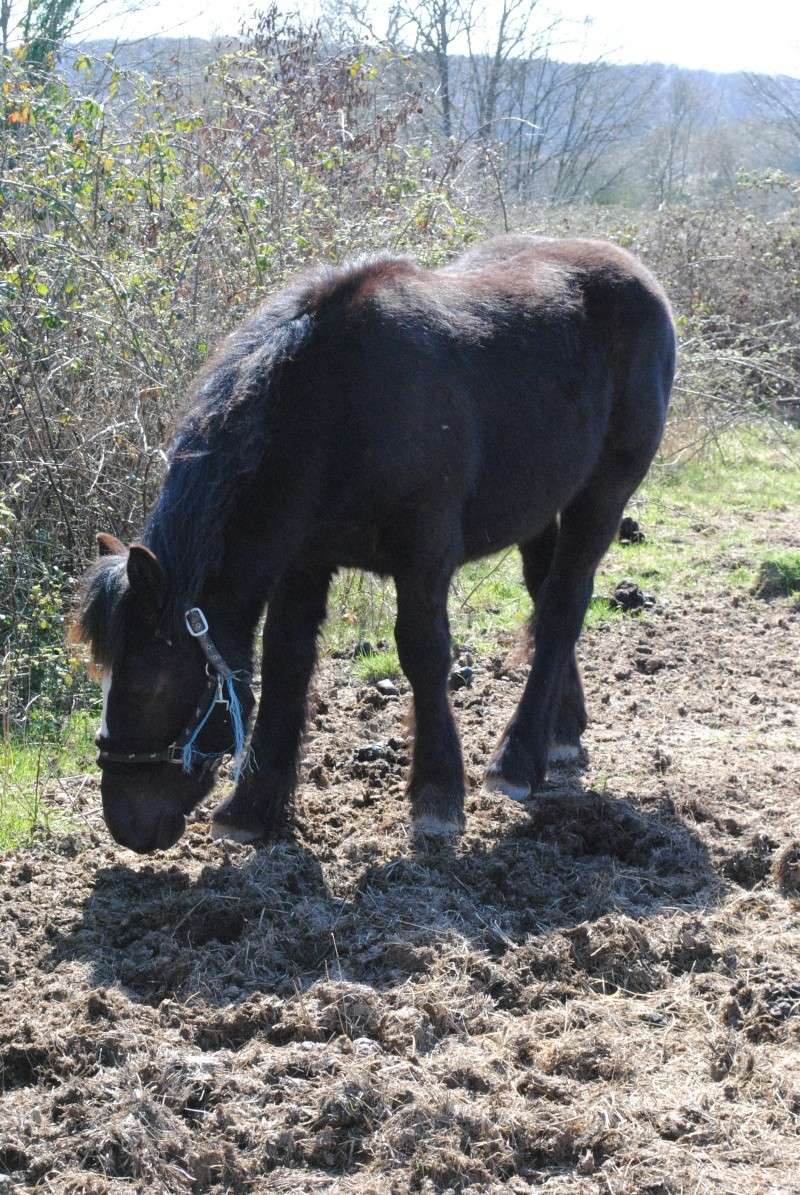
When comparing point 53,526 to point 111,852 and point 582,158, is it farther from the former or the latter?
point 582,158

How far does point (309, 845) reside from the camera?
4.46 metres

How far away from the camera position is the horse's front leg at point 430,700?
14.4 ft

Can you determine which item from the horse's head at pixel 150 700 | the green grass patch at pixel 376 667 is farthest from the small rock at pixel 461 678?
the horse's head at pixel 150 700

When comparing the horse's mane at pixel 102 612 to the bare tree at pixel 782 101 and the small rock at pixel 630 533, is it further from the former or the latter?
the bare tree at pixel 782 101

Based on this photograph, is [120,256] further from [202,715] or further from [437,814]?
[437,814]

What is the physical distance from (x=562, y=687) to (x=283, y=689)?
4.88ft

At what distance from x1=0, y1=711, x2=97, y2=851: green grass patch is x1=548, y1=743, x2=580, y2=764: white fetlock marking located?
2.13m

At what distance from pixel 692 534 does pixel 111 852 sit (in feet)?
21.8

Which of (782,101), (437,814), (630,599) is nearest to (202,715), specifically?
(437,814)

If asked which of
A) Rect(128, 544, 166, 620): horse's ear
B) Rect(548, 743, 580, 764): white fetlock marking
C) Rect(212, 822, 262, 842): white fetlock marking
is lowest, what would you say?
Rect(212, 822, 262, 842): white fetlock marking

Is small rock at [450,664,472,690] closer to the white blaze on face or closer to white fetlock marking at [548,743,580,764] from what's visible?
white fetlock marking at [548,743,580,764]

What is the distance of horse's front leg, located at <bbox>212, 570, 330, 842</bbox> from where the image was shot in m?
4.52

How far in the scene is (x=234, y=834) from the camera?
445 cm

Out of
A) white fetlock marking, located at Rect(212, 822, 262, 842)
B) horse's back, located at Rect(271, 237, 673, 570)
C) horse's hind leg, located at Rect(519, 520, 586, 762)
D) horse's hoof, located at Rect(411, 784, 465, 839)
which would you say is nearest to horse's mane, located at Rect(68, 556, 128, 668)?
horse's back, located at Rect(271, 237, 673, 570)
